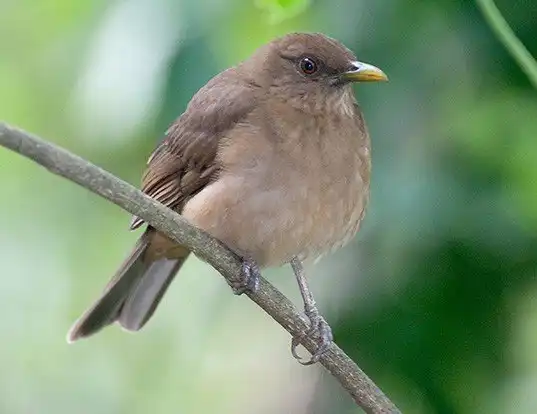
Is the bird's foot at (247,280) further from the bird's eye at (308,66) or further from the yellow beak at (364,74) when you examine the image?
the bird's eye at (308,66)

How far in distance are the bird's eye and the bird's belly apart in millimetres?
487

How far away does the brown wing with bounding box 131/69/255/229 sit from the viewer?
3.84 meters

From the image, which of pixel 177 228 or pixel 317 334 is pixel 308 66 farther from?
pixel 177 228

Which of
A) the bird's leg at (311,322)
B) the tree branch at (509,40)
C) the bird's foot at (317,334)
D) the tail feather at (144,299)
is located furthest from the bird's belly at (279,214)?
the tree branch at (509,40)

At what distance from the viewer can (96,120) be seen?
3.91 metres

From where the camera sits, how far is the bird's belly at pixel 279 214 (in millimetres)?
3611

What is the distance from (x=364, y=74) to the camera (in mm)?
3607

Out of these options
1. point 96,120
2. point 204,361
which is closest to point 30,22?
point 96,120

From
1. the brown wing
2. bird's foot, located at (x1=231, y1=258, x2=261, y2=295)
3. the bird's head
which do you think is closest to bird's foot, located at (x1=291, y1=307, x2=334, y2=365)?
bird's foot, located at (x1=231, y1=258, x2=261, y2=295)

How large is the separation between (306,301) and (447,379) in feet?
1.88

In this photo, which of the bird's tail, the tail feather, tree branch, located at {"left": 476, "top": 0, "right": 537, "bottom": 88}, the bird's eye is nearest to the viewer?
tree branch, located at {"left": 476, "top": 0, "right": 537, "bottom": 88}

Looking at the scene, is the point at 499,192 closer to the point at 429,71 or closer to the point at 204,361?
the point at 429,71

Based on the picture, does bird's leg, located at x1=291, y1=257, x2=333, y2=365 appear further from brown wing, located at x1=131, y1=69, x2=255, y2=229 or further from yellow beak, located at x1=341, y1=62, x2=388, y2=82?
yellow beak, located at x1=341, y1=62, x2=388, y2=82

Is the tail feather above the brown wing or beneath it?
beneath
